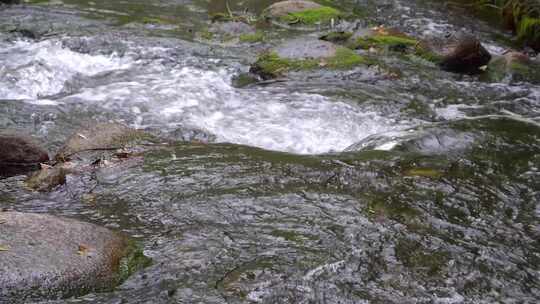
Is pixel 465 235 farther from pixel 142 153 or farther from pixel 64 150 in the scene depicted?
pixel 64 150

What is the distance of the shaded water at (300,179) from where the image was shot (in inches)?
137

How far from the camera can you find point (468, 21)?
12406mm

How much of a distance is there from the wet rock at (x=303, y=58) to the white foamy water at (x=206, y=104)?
0.63m

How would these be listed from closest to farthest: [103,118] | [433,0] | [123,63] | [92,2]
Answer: [103,118], [123,63], [92,2], [433,0]

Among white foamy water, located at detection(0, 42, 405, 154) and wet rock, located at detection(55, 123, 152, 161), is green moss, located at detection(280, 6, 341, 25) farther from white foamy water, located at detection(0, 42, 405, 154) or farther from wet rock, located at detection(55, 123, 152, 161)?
wet rock, located at detection(55, 123, 152, 161)

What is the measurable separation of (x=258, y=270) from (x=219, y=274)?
255 millimetres

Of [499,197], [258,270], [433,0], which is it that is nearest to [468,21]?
[433,0]

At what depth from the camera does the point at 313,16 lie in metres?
12.1

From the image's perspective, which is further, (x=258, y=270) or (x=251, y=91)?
(x=251, y=91)

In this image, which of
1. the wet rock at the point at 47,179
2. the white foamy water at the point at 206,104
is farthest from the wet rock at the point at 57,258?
the white foamy water at the point at 206,104

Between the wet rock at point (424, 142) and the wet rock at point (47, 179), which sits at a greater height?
the wet rock at point (47, 179)

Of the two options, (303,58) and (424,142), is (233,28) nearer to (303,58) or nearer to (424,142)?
(303,58)

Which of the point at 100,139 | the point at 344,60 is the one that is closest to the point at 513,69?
the point at 344,60

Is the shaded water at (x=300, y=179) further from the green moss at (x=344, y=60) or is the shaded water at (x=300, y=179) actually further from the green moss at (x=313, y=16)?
the green moss at (x=313, y=16)
